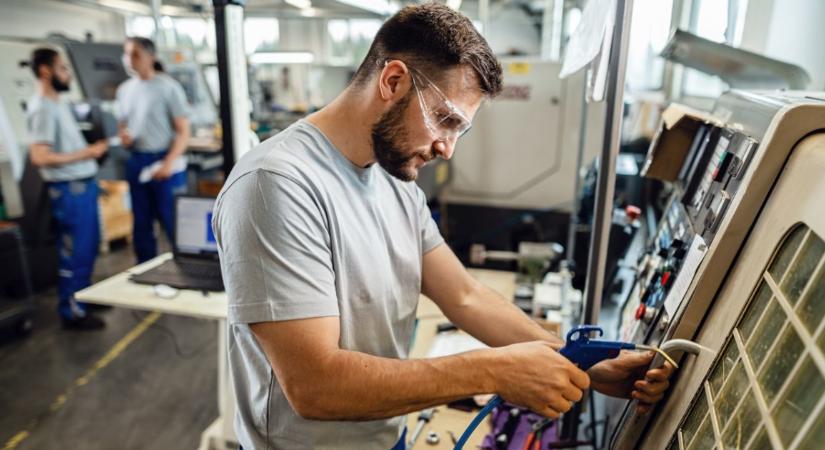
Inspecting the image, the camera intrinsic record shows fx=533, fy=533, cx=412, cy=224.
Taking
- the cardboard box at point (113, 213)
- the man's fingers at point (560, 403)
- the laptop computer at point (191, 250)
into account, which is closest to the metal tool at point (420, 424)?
the man's fingers at point (560, 403)

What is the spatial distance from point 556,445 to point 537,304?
65 centimetres

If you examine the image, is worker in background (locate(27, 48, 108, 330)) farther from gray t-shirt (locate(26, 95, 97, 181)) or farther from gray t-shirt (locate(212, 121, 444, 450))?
gray t-shirt (locate(212, 121, 444, 450))

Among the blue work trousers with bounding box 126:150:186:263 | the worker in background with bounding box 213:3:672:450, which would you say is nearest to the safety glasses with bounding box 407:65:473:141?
the worker in background with bounding box 213:3:672:450

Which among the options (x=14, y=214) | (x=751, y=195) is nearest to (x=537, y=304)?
(x=751, y=195)

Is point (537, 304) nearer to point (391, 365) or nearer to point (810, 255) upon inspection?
point (391, 365)

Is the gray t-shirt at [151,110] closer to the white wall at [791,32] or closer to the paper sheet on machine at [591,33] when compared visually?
the paper sheet on machine at [591,33]

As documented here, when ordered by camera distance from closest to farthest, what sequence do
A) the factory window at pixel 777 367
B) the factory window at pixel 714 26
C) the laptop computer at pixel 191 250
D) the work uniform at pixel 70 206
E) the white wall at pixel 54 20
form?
1. the factory window at pixel 777 367
2. the laptop computer at pixel 191 250
3. the factory window at pixel 714 26
4. the work uniform at pixel 70 206
5. the white wall at pixel 54 20

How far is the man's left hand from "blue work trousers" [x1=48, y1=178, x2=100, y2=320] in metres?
3.31

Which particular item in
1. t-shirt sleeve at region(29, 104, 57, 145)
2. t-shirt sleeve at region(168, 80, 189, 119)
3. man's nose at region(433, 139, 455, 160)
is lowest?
t-shirt sleeve at region(29, 104, 57, 145)

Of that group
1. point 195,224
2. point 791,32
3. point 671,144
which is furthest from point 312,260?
point 791,32

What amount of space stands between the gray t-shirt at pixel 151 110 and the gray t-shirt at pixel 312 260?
2.83 meters

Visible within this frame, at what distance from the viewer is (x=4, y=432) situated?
91.3 inches

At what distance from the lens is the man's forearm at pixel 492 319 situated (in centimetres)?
110

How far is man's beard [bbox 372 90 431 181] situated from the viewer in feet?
2.97
